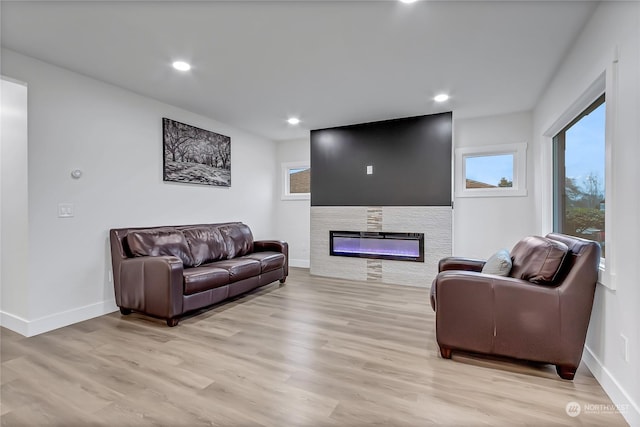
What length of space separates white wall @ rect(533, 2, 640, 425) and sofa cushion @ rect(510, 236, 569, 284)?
10.5 inches

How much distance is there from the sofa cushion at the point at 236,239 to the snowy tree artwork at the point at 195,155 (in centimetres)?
73

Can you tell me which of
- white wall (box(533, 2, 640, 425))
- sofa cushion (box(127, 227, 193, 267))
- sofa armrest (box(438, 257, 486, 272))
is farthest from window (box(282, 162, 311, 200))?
white wall (box(533, 2, 640, 425))

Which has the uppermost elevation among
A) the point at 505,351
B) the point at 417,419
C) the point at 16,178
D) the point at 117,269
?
the point at 16,178

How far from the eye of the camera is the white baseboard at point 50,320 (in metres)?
Result: 2.76

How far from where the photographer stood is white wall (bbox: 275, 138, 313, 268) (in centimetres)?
600

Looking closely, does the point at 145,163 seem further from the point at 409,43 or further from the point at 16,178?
the point at 409,43

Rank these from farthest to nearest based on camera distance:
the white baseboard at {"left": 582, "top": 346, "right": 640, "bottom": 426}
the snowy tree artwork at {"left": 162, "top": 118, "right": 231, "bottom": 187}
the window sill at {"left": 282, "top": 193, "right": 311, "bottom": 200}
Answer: the window sill at {"left": 282, "top": 193, "right": 311, "bottom": 200}
the snowy tree artwork at {"left": 162, "top": 118, "right": 231, "bottom": 187}
the white baseboard at {"left": 582, "top": 346, "right": 640, "bottom": 426}

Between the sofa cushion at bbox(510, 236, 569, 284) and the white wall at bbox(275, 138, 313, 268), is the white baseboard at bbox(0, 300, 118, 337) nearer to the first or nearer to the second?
the white wall at bbox(275, 138, 313, 268)

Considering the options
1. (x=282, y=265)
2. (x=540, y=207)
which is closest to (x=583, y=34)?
(x=540, y=207)

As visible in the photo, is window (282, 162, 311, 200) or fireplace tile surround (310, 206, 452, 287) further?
window (282, 162, 311, 200)

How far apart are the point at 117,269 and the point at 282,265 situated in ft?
6.93

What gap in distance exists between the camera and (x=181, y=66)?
2932 millimetres

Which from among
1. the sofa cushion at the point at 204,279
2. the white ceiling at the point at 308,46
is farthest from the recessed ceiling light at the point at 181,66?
the sofa cushion at the point at 204,279

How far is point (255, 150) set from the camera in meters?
5.65
